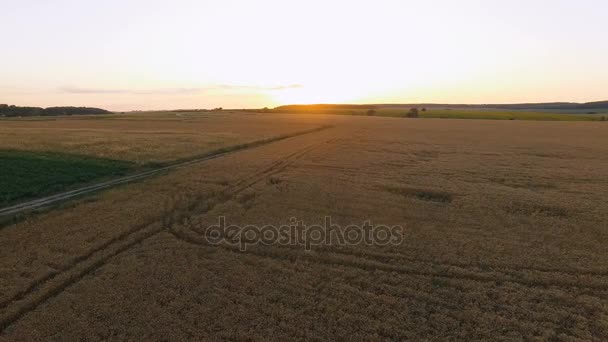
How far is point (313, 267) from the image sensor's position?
9.11m

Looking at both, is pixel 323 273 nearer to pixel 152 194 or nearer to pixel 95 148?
pixel 152 194

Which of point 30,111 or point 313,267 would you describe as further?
point 30,111

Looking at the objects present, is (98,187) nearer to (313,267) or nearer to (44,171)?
(44,171)

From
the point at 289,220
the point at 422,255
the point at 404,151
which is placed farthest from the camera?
the point at 404,151

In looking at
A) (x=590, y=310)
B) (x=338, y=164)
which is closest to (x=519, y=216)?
(x=590, y=310)

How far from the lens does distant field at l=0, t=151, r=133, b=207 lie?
615 inches

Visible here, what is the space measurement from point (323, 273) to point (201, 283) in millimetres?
2330

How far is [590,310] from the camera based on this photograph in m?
7.35

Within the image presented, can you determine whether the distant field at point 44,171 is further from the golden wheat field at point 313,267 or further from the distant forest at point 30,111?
the distant forest at point 30,111
